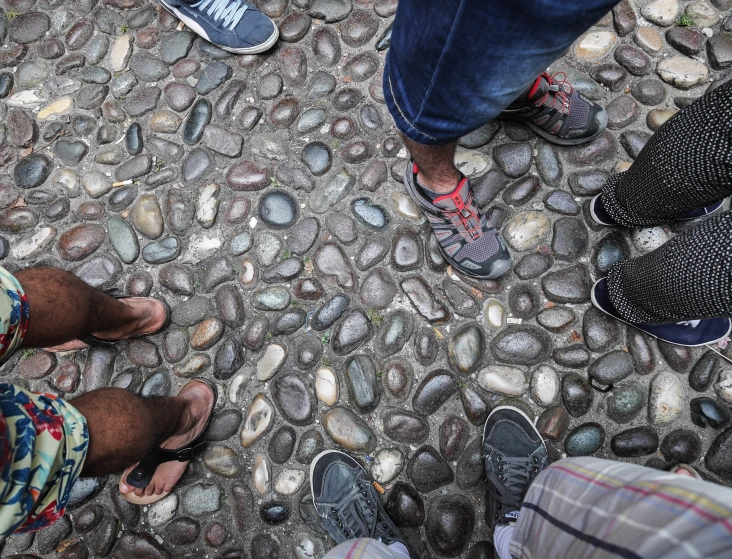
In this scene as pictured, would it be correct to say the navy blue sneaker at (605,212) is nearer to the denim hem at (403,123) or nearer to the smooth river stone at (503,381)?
the smooth river stone at (503,381)

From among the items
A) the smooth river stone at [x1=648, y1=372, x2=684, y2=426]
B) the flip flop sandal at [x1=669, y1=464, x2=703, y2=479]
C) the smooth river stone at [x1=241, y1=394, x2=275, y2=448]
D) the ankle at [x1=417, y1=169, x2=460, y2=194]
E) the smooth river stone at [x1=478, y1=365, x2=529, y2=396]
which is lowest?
the smooth river stone at [x1=241, y1=394, x2=275, y2=448]

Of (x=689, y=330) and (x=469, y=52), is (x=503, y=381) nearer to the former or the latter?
(x=689, y=330)

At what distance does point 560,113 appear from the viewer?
166 centimetres

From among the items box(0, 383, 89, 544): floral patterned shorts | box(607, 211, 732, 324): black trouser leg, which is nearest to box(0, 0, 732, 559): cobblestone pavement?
box(607, 211, 732, 324): black trouser leg

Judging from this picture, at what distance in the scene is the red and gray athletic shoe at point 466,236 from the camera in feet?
5.24

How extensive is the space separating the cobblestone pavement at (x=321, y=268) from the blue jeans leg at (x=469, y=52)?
2.42 feet

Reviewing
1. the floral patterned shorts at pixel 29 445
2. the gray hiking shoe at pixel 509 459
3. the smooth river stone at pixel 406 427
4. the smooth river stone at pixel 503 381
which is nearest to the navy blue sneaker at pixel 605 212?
the smooth river stone at pixel 503 381

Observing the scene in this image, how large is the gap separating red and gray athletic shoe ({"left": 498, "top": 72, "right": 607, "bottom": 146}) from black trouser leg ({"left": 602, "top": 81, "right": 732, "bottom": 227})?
11.6 inches

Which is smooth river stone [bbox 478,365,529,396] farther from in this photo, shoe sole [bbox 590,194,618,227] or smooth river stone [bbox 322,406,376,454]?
shoe sole [bbox 590,194,618,227]

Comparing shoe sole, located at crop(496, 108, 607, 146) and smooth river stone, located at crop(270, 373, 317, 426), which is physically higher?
shoe sole, located at crop(496, 108, 607, 146)

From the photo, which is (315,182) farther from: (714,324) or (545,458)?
(714,324)

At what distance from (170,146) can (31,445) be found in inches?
52.2

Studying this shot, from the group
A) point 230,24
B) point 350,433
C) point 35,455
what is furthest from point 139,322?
point 230,24

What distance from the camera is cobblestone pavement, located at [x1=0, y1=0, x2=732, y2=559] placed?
1.56 meters
